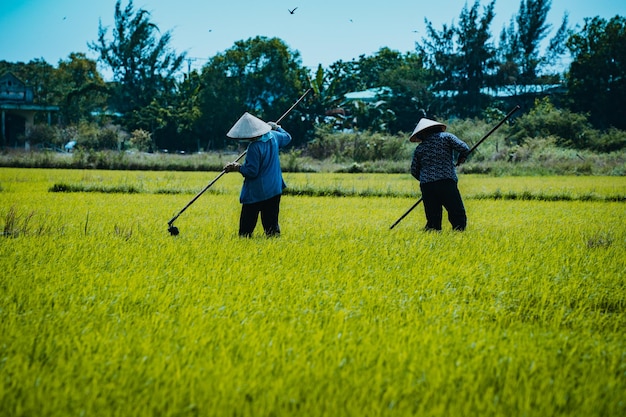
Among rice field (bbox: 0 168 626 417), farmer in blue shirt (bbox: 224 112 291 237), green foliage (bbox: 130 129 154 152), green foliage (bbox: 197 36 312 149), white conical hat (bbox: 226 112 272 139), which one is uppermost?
green foliage (bbox: 197 36 312 149)

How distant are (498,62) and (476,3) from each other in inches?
213

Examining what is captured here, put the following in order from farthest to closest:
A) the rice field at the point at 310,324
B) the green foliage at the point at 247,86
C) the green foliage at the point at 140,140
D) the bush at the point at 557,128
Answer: the green foliage at the point at 247,86 → the green foliage at the point at 140,140 → the bush at the point at 557,128 → the rice field at the point at 310,324

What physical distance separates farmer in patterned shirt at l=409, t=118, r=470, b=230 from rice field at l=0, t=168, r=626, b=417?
0.43m

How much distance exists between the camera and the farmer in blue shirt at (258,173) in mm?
5992

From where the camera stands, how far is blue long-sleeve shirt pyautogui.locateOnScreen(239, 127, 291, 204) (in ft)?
19.8

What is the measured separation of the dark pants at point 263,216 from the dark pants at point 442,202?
1.92 metres

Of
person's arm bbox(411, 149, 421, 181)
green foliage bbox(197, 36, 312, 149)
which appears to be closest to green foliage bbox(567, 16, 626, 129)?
green foliage bbox(197, 36, 312, 149)

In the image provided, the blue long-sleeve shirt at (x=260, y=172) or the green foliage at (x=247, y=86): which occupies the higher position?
the green foliage at (x=247, y=86)

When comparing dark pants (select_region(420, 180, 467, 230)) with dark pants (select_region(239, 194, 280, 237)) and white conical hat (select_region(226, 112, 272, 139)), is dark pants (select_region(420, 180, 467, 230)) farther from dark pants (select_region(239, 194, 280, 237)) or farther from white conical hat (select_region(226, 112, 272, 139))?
white conical hat (select_region(226, 112, 272, 139))

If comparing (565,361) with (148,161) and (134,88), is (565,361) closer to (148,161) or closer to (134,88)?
(148,161)

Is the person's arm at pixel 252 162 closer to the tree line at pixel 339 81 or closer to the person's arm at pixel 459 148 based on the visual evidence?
the person's arm at pixel 459 148

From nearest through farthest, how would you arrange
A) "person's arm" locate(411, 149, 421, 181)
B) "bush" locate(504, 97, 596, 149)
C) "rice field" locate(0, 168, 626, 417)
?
"rice field" locate(0, 168, 626, 417)
"person's arm" locate(411, 149, 421, 181)
"bush" locate(504, 97, 596, 149)

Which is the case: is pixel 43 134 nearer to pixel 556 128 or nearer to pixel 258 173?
pixel 556 128

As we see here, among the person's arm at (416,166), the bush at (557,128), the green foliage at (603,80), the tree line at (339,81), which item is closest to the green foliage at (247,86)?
the tree line at (339,81)
